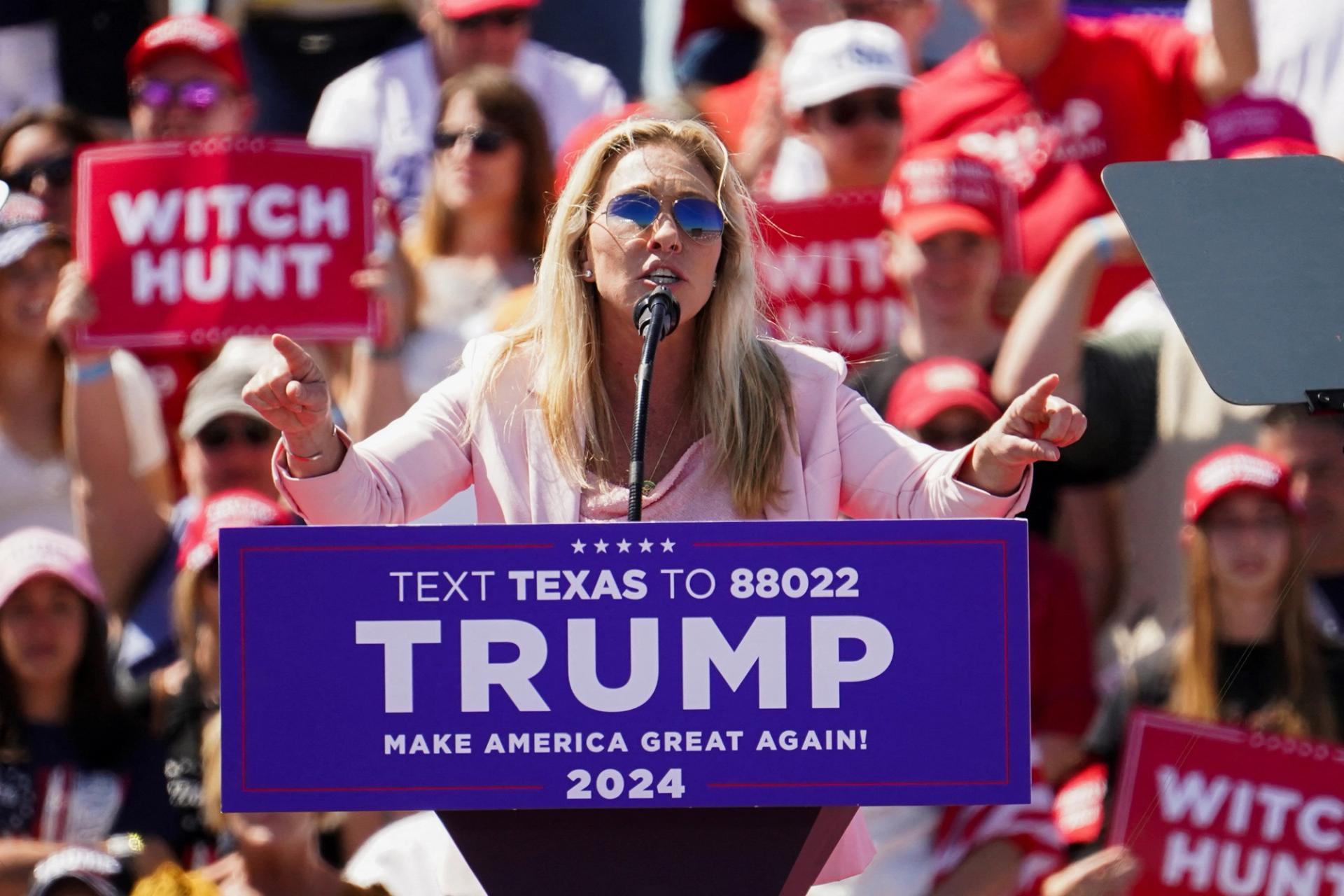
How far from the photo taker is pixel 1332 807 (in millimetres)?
3994

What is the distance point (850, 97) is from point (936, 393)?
1232 millimetres

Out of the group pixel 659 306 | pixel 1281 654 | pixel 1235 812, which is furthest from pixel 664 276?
pixel 1281 654

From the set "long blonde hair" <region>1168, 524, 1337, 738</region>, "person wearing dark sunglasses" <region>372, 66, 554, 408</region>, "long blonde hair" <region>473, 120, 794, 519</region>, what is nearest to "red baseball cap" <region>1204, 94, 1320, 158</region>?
"long blonde hair" <region>1168, 524, 1337, 738</region>

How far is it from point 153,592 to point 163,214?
101 cm

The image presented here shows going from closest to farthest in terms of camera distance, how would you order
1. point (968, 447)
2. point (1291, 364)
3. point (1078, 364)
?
point (1291, 364) → point (968, 447) → point (1078, 364)

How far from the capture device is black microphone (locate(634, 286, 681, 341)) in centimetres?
243

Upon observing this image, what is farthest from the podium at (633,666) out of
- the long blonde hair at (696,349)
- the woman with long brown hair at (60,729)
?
the woman with long brown hair at (60,729)

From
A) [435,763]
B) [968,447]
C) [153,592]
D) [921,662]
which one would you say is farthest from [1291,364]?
[153,592]

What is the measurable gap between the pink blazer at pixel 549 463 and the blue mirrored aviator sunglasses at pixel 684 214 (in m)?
0.28

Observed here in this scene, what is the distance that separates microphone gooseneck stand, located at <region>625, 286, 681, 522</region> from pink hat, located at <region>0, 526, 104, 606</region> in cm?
247

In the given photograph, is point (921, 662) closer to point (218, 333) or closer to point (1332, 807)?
point (1332, 807)

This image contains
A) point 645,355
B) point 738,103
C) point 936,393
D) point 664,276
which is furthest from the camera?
point 738,103

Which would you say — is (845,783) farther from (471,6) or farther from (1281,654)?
(471,6)

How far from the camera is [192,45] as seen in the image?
19.6 feet
